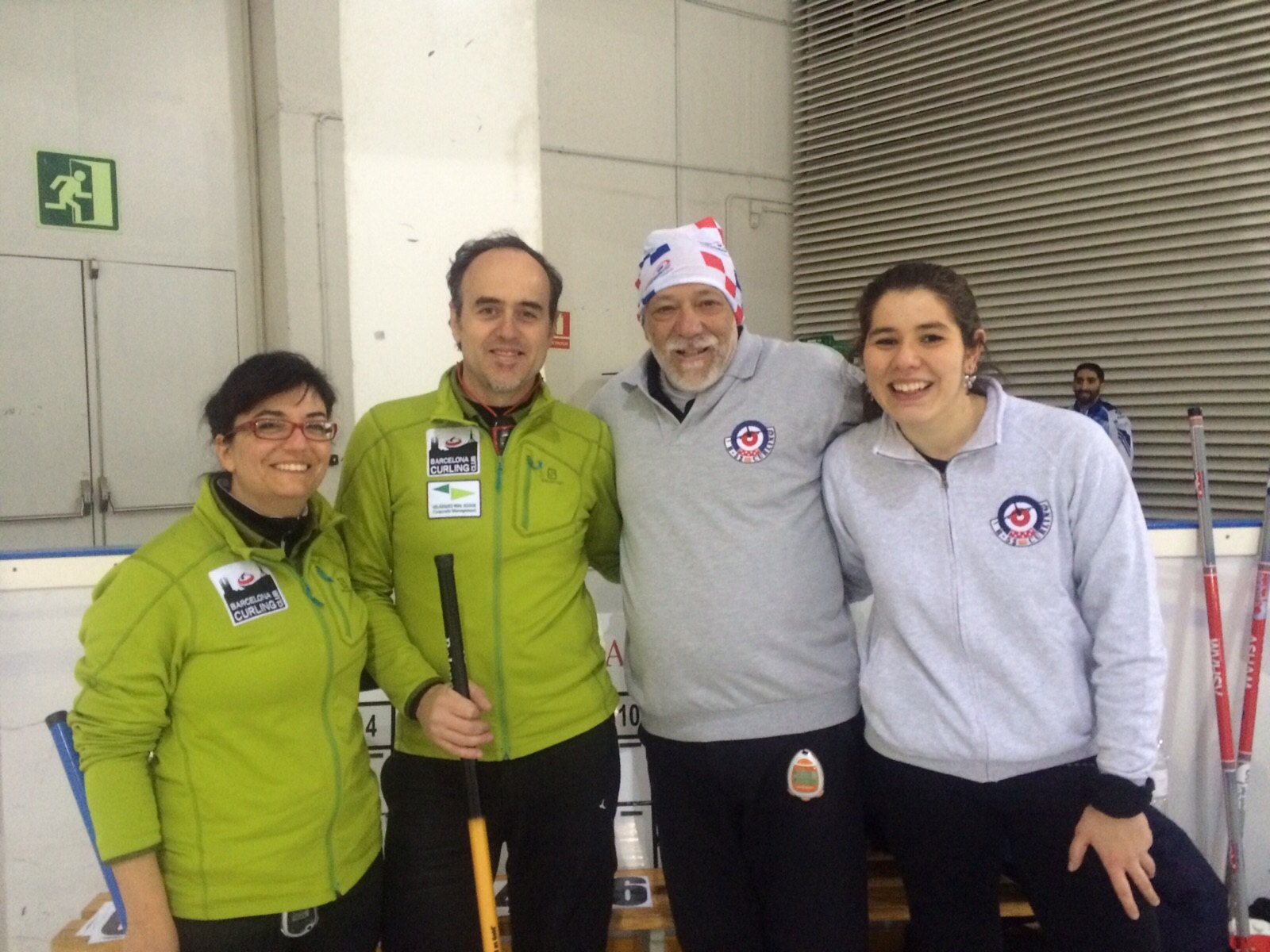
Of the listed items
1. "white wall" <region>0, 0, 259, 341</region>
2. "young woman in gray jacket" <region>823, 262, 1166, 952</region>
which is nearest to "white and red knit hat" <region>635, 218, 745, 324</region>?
"young woman in gray jacket" <region>823, 262, 1166, 952</region>

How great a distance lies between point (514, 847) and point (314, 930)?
43 centimetres

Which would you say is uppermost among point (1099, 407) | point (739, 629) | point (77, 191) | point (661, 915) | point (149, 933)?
point (77, 191)

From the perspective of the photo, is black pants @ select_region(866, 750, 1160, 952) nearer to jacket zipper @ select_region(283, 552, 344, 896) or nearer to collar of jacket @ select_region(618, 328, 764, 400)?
collar of jacket @ select_region(618, 328, 764, 400)

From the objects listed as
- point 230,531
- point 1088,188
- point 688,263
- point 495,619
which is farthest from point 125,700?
point 1088,188

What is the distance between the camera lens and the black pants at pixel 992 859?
147 centimetres

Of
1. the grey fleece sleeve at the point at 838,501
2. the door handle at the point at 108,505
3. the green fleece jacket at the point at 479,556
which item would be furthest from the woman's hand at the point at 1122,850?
the door handle at the point at 108,505

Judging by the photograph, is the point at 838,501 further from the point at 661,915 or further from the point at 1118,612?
the point at 661,915

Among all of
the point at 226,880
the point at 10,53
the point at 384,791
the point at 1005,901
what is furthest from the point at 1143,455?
the point at 10,53

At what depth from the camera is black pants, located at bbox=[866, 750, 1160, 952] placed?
4.84 feet

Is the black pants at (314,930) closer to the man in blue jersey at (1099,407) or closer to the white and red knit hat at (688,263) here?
the white and red knit hat at (688,263)

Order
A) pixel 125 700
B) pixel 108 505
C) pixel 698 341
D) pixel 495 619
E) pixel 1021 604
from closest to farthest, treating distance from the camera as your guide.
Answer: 1. pixel 125 700
2. pixel 1021 604
3. pixel 495 619
4. pixel 698 341
5. pixel 108 505

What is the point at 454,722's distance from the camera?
59.8 inches

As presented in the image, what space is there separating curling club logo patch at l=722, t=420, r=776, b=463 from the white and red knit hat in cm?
30

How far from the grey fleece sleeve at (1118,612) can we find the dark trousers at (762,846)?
1.63ft
